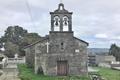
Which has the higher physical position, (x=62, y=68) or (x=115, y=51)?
(x=115, y=51)

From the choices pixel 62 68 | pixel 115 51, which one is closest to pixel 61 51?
pixel 62 68

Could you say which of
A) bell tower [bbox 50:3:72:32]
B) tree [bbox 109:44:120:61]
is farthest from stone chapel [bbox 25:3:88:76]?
tree [bbox 109:44:120:61]

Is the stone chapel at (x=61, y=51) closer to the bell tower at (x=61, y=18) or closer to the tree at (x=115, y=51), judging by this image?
the bell tower at (x=61, y=18)

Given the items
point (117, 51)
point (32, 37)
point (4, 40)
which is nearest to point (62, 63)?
point (32, 37)

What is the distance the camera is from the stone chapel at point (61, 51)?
3266 cm

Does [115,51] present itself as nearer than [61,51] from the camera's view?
No

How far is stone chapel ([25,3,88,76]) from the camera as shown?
3266 cm

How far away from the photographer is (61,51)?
108 ft

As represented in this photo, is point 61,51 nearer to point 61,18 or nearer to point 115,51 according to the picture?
point 61,18

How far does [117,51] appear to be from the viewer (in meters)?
86.9

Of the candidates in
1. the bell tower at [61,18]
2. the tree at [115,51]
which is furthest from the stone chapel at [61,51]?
the tree at [115,51]

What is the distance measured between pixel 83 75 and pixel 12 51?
1690 inches

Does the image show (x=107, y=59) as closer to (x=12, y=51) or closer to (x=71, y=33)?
(x=12, y=51)

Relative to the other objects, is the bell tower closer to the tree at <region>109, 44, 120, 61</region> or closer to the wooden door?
the wooden door
